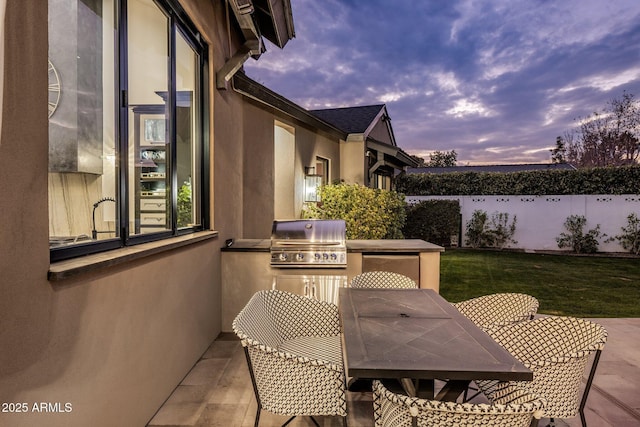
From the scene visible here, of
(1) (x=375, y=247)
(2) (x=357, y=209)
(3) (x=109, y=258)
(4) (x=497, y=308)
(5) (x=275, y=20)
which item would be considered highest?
(5) (x=275, y=20)

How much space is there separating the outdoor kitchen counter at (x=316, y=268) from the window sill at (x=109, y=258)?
3.78ft

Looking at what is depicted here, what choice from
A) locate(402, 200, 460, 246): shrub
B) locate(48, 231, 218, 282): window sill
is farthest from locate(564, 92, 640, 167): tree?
locate(48, 231, 218, 282): window sill

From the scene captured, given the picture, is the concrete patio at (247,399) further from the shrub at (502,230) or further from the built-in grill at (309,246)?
the shrub at (502,230)

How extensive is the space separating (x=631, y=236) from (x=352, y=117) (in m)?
8.90

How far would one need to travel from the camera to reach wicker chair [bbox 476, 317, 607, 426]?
2.09m

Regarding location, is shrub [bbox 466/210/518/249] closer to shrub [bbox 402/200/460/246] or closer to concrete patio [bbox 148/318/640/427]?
shrub [bbox 402/200/460/246]

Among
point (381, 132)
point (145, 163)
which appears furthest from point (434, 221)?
point (145, 163)

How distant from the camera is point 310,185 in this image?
8086 millimetres

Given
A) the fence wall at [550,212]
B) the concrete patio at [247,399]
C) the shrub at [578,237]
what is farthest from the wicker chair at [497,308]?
the shrub at [578,237]

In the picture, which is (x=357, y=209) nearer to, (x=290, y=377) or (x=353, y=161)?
(x=353, y=161)

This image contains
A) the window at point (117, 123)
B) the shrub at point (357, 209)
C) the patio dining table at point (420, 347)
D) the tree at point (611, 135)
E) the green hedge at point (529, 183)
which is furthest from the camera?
the tree at point (611, 135)

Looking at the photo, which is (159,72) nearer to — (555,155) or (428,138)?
(428,138)

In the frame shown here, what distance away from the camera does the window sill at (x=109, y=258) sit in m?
1.73

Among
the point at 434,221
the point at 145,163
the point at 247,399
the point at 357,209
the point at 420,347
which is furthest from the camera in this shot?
the point at 434,221
